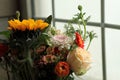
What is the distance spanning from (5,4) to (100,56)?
0.90m

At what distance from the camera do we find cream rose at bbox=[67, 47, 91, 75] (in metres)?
0.77

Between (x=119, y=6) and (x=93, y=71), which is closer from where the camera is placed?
(x=119, y=6)

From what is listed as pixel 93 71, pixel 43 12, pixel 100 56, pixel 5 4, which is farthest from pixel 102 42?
pixel 5 4

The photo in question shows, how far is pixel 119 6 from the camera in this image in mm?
1190

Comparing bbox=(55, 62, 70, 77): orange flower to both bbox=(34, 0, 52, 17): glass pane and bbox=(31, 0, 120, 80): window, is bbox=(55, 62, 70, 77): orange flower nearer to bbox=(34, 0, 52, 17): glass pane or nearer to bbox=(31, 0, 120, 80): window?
bbox=(31, 0, 120, 80): window

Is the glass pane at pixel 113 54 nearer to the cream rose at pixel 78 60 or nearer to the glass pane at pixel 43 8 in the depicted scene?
the cream rose at pixel 78 60

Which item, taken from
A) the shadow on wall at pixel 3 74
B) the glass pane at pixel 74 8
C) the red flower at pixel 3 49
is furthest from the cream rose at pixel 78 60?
the glass pane at pixel 74 8

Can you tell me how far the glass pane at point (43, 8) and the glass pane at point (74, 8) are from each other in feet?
0.38

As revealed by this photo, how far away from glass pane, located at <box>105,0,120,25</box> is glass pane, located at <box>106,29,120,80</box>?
0.05 meters

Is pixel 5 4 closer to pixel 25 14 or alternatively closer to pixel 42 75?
pixel 25 14

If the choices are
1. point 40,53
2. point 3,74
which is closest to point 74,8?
point 3,74

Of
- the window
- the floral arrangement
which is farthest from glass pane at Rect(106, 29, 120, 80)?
the floral arrangement

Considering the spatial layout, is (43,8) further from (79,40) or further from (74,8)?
(79,40)

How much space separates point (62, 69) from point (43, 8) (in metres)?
1.17
